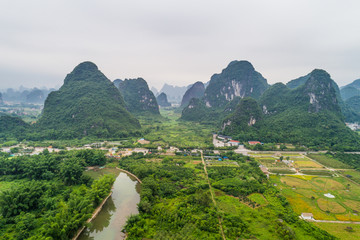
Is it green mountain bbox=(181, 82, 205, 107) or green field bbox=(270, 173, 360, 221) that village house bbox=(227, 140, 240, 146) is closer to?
green field bbox=(270, 173, 360, 221)

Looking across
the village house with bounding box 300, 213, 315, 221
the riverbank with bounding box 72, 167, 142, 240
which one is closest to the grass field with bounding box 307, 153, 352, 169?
the village house with bounding box 300, 213, 315, 221

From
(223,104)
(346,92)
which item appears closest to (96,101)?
(223,104)

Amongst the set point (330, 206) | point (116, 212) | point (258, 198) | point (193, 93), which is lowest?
point (116, 212)

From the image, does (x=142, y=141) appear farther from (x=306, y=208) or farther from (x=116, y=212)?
(x=306, y=208)

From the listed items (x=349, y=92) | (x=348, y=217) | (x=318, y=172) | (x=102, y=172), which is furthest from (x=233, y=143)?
(x=349, y=92)

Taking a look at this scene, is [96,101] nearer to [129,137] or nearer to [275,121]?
[129,137]

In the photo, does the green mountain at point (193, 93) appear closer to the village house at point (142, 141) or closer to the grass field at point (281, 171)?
the village house at point (142, 141)
